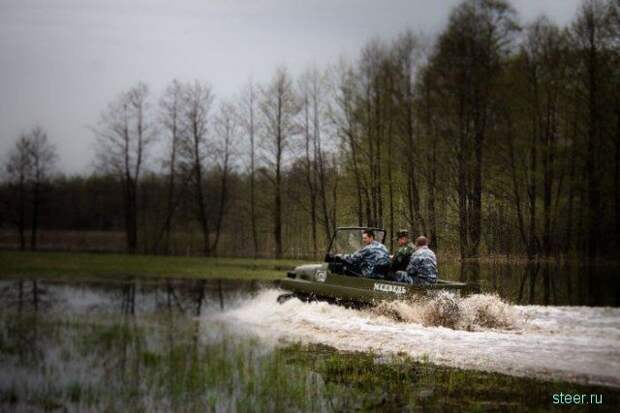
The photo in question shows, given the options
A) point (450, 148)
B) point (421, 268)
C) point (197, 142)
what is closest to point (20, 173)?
point (197, 142)

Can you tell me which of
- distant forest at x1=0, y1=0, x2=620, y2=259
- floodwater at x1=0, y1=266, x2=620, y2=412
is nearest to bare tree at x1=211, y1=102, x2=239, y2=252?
distant forest at x1=0, y1=0, x2=620, y2=259

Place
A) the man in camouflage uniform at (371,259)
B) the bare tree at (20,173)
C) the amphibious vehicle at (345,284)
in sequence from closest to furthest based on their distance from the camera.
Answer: the amphibious vehicle at (345,284) → the man in camouflage uniform at (371,259) → the bare tree at (20,173)

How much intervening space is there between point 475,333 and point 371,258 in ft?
10.6

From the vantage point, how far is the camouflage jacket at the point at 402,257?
12.5 m

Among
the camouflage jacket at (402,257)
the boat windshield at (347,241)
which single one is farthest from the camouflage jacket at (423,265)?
the boat windshield at (347,241)

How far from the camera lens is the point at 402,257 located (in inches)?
495

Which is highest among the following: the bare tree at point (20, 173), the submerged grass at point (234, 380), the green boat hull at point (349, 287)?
the bare tree at point (20, 173)

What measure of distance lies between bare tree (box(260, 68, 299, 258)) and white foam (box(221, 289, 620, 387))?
2319 cm

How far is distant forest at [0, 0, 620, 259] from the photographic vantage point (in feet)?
83.6

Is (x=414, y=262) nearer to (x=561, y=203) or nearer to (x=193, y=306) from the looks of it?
(x=193, y=306)

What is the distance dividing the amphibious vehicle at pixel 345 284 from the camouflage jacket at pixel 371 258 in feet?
0.57

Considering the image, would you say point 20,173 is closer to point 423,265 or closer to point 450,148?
point 450,148

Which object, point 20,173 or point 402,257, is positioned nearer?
point 402,257

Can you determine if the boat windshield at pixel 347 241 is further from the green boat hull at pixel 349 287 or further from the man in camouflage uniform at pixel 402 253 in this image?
the man in camouflage uniform at pixel 402 253
